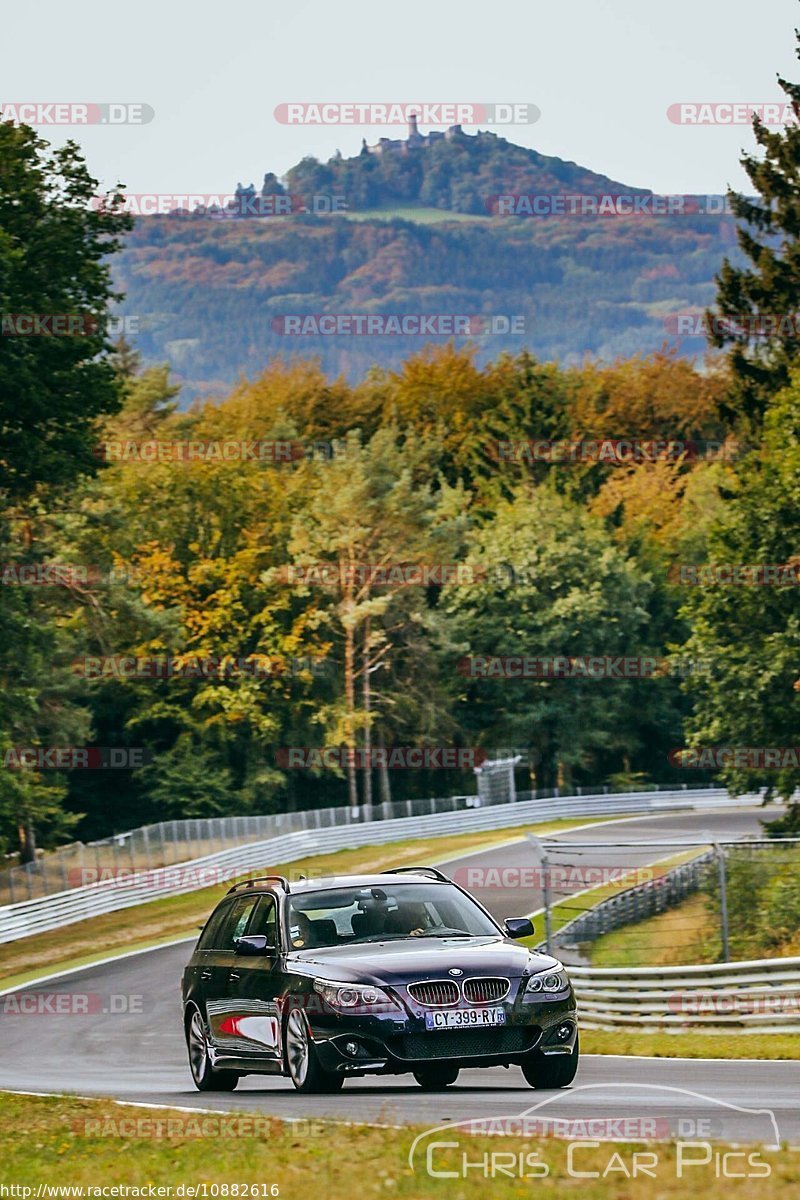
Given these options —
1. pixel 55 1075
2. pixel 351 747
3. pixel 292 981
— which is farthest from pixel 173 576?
pixel 292 981

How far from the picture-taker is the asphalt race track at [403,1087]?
10953 mm

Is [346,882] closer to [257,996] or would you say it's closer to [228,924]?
[257,996]

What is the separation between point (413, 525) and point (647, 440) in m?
30.0

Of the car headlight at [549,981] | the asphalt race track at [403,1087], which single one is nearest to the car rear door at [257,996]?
the asphalt race track at [403,1087]

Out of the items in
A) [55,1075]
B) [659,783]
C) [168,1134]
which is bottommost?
[659,783]

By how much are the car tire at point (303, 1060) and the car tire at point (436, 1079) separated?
0.72 m

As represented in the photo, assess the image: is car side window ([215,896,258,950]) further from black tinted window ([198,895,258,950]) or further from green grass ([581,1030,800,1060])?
green grass ([581,1030,800,1060])

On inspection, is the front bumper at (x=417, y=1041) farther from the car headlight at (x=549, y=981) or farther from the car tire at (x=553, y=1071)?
the car tire at (x=553, y=1071)

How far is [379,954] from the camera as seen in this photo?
41.7 feet

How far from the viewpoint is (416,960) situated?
1247 cm

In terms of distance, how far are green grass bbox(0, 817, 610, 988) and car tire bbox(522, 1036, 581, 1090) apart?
27784 mm

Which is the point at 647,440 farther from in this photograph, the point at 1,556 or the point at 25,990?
the point at 25,990

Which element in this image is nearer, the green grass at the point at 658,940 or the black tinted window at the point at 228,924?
the black tinted window at the point at 228,924

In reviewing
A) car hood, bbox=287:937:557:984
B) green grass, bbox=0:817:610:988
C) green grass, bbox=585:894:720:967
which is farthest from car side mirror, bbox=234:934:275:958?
green grass, bbox=0:817:610:988
